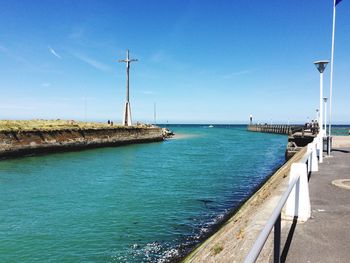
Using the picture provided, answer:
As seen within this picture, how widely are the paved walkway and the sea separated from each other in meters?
4.01

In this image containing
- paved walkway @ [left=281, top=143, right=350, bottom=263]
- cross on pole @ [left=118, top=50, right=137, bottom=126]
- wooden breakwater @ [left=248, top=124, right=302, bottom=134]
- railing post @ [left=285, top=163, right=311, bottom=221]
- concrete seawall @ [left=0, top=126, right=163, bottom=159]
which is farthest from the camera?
wooden breakwater @ [left=248, top=124, right=302, bottom=134]

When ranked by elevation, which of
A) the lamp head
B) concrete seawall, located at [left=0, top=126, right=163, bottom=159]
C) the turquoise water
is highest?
the lamp head

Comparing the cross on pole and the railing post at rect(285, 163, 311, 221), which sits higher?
the cross on pole

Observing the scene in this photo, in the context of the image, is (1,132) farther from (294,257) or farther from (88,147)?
(294,257)

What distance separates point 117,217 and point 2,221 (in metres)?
4.24

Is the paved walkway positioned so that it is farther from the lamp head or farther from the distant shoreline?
the distant shoreline

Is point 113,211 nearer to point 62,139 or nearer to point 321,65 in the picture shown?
point 321,65

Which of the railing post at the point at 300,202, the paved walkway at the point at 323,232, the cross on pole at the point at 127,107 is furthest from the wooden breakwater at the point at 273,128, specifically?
the railing post at the point at 300,202

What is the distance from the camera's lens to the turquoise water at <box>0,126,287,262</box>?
9.67 m

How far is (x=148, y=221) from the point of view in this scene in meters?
12.4

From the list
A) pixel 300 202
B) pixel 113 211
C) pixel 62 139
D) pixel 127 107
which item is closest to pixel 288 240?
pixel 300 202

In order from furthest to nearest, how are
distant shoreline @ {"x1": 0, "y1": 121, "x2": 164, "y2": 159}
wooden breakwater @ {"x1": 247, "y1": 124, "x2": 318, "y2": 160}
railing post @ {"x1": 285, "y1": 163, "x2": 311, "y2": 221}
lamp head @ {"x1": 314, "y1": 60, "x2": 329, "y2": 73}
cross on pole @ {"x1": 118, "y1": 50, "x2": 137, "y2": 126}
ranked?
1. cross on pole @ {"x1": 118, "y1": 50, "x2": 137, "y2": 126}
2. distant shoreline @ {"x1": 0, "y1": 121, "x2": 164, "y2": 159}
3. wooden breakwater @ {"x1": 247, "y1": 124, "x2": 318, "y2": 160}
4. lamp head @ {"x1": 314, "y1": 60, "x2": 329, "y2": 73}
5. railing post @ {"x1": 285, "y1": 163, "x2": 311, "y2": 221}

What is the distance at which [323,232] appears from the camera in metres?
5.63

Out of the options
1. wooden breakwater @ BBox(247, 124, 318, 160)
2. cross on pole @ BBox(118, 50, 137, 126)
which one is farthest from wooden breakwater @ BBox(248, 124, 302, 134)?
cross on pole @ BBox(118, 50, 137, 126)
